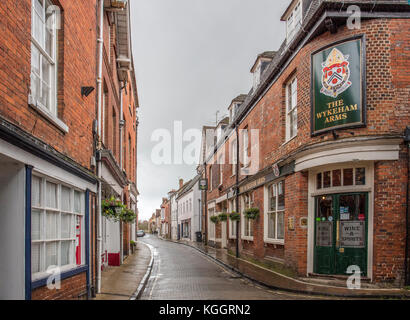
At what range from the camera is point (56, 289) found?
6.27 metres

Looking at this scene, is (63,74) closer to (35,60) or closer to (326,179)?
(35,60)

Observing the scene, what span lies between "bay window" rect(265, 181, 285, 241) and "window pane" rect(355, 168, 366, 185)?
12.0 feet

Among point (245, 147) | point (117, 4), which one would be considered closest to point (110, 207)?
point (117, 4)

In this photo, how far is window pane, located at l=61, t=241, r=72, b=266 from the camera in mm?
6980

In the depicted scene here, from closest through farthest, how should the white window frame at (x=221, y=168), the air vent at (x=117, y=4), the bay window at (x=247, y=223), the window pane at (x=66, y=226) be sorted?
the window pane at (x=66, y=226) < the air vent at (x=117, y=4) < the bay window at (x=247, y=223) < the white window frame at (x=221, y=168)

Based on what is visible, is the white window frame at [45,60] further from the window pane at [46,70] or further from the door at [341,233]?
the door at [341,233]

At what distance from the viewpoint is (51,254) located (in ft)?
20.9

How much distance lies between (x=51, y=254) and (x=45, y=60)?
3236mm

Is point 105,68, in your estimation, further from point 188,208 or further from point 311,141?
point 188,208

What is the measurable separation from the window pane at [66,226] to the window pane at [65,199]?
0.14 m

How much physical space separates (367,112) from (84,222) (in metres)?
7.41

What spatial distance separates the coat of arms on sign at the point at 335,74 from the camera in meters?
10.3

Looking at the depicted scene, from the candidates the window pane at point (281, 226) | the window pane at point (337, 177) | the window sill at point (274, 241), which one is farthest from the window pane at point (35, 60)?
the window pane at point (281, 226)

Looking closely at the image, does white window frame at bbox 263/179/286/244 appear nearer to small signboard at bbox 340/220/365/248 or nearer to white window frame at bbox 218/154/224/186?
small signboard at bbox 340/220/365/248
